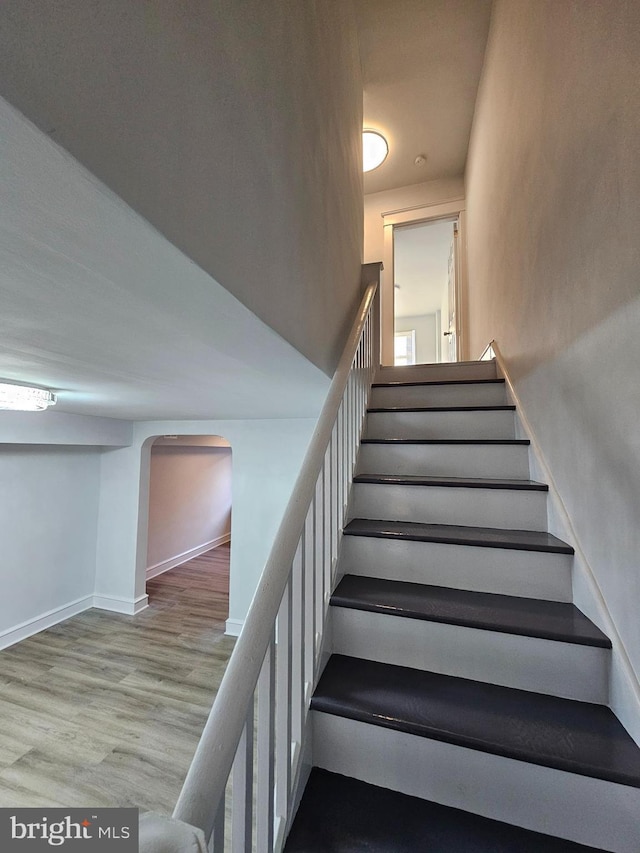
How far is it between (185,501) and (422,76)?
563 centimetres

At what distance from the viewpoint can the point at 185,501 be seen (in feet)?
18.5

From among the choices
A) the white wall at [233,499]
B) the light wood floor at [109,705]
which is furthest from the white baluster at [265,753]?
the white wall at [233,499]

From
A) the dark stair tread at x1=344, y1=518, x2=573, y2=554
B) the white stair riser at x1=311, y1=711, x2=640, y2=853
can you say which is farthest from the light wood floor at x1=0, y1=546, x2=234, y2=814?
the dark stair tread at x1=344, y1=518, x2=573, y2=554

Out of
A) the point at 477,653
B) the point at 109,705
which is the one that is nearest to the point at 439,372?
Result: the point at 477,653

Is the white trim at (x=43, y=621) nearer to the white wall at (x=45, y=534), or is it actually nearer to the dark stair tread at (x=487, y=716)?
the white wall at (x=45, y=534)

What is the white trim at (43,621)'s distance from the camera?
3.29m

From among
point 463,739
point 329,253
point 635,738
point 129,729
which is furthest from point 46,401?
point 635,738

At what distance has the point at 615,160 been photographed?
0.98 meters

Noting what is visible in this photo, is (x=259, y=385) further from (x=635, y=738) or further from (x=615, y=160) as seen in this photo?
(x=635, y=738)

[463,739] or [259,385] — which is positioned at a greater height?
[259,385]

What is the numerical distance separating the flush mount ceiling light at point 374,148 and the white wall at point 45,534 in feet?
14.3

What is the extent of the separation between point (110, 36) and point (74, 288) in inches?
19.0

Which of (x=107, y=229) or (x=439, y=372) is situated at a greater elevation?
(x=439, y=372)

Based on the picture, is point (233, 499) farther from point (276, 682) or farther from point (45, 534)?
point (276, 682)
